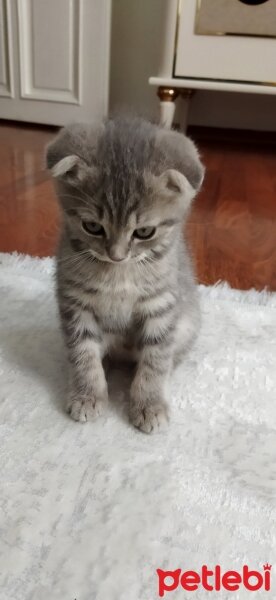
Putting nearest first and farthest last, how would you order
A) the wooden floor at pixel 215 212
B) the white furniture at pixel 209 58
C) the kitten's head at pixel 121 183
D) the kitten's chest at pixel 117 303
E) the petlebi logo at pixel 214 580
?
1. the petlebi logo at pixel 214 580
2. the kitten's head at pixel 121 183
3. the kitten's chest at pixel 117 303
4. the wooden floor at pixel 215 212
5. the white furniture at pixel 209 58

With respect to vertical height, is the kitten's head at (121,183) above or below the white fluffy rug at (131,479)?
above

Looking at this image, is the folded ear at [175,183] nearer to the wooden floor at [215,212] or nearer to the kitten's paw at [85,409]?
the kitten's paw at [85,409]

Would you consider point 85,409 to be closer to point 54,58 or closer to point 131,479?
point 131,479

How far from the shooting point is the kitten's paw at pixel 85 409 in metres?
0.83

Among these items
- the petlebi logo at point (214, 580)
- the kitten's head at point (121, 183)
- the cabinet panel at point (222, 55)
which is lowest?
the petlebi logo at point (214, 580)

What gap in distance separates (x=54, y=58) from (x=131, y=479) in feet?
8.47

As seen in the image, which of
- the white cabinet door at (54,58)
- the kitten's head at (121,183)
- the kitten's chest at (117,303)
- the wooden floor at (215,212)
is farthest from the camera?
the white cabinet door at (54,58)

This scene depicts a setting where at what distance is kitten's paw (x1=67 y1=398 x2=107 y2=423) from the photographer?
2.71ft

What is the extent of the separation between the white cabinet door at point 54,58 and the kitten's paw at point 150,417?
81.0 inches

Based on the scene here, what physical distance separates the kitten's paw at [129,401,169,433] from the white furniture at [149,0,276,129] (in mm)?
1603

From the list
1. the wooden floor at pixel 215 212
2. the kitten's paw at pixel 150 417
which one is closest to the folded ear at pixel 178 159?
the kitten's paw at pixel 150 417

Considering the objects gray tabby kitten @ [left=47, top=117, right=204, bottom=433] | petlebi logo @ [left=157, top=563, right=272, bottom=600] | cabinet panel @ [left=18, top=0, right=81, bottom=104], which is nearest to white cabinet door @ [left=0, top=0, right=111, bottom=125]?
cabinet panel @ [left=18, top=0, right=81, bottom=104]

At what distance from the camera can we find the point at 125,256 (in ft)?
2.37

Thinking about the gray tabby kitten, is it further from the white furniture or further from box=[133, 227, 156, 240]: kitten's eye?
the white furniture
